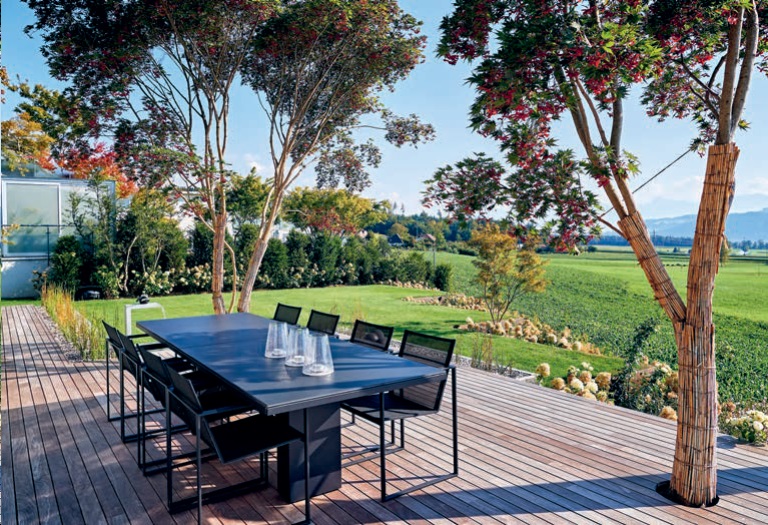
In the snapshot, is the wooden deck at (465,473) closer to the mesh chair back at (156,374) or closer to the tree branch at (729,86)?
the mesh chair back at (156,374)

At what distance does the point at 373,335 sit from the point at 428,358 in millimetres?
721

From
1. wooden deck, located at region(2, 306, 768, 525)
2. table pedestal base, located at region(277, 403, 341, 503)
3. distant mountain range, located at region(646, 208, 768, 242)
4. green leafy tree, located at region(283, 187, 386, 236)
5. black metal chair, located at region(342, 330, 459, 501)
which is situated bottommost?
wooden deck, located at region(2, 306, 768, 525)

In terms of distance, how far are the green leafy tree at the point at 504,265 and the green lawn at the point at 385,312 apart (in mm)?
1268

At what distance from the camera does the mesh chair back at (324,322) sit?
4.71m

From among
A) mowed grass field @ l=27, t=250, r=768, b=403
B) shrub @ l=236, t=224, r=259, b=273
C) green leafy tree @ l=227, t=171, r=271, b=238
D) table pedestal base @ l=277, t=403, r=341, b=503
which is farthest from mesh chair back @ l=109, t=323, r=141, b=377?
green leafy tree @ l=227, t=171, r=271, b=238

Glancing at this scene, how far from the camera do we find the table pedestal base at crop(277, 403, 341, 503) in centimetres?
304

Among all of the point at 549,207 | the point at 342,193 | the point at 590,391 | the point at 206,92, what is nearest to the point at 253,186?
the point at 342,193

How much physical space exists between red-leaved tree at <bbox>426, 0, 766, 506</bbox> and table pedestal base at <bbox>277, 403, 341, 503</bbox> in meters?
1.63

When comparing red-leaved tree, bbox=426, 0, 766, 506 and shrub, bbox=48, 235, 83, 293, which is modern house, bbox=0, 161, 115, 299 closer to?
shrub, bbox=48, 235, 83, 293

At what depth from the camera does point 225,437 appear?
2.85m

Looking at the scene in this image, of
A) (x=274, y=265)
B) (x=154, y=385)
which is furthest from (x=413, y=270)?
(x=154, y=385)

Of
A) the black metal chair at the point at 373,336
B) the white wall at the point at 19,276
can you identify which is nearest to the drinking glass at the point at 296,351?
the black metal chair at the point at 373,336

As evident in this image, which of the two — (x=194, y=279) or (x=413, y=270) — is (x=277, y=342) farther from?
(x=413, y=270)

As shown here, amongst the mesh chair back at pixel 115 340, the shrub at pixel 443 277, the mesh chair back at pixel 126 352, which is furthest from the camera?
the shrub at pixel 443 277
